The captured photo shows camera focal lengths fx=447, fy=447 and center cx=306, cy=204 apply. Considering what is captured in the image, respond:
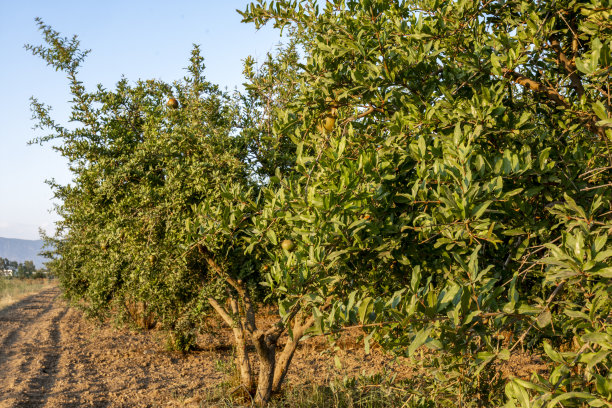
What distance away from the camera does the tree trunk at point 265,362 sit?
5761 mm

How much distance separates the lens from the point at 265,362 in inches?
229

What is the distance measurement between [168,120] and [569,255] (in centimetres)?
533

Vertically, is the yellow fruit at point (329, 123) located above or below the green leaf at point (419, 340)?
above

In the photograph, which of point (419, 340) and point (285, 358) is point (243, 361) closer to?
point (285, 358)

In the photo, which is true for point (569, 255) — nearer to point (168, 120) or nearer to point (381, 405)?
point (381, 405)

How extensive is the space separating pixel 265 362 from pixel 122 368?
170 inches

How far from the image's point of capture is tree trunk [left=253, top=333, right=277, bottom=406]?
18.9 ft

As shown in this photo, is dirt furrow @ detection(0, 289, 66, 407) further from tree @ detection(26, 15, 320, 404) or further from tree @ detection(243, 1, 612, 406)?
tree @ detection(243, 1, 612, 406)

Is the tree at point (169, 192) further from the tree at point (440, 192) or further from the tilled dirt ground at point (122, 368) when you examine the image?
the tilled dirt ground at point (122, 368)

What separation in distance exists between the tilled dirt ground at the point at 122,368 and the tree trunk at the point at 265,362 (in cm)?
72

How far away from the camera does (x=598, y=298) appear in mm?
2102

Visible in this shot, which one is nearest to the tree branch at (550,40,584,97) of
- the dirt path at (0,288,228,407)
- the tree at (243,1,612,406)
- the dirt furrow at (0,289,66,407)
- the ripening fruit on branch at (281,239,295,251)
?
the tree at (243,1,612,406)

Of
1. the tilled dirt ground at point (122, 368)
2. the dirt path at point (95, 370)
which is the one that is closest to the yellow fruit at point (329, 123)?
the tilled dirt ground at point (122, 368)

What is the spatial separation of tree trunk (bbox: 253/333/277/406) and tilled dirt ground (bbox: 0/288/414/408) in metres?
0.72
